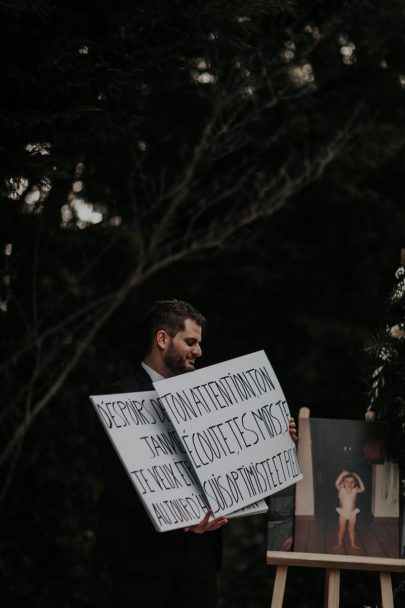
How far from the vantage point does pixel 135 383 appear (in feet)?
13.4

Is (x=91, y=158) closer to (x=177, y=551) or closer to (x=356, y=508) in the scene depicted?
(x=356, y=508)

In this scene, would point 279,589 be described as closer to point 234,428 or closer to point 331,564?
point 331,564

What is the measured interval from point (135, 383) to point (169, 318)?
0.87 feet

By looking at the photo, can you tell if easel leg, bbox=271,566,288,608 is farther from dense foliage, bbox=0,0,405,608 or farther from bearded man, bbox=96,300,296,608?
dense foliage, bbox=0,0,405,608

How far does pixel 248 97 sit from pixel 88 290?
215 cm

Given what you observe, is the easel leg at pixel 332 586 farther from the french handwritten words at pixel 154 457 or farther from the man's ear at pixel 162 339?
the man's ear at pixel 162 339

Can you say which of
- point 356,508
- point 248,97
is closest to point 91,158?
point 248,97

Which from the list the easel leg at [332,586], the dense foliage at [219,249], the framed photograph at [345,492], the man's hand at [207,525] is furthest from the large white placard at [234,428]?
the dense foliage at [219,249]

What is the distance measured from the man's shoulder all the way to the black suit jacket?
0.50ft

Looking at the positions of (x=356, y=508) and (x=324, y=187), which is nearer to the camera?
(x=356, y=508)

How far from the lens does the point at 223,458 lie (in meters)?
4.02

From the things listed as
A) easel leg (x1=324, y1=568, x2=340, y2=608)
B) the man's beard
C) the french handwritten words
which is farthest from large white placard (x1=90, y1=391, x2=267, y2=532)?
easel leg (x1=324, y1=568, x2=340, y2=608)

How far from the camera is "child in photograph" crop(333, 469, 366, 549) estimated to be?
468 centimetres

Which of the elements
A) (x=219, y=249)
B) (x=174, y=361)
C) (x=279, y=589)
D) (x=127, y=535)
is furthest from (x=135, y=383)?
(x=219, y=249)
